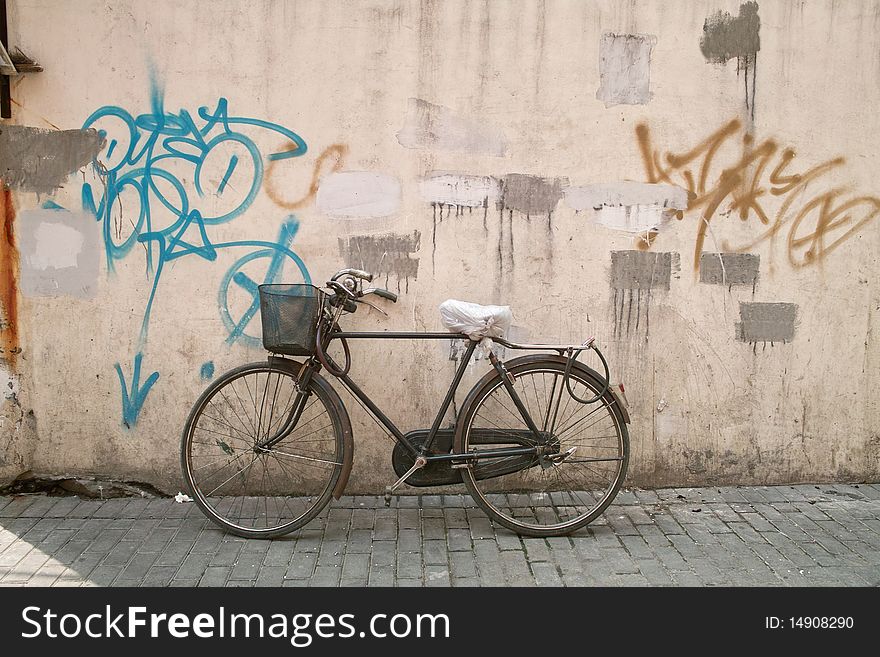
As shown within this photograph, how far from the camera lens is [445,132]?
16.4 feet

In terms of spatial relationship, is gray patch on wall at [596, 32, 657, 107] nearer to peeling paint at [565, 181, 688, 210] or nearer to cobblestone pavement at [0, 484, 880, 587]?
peeling paint at [565, 181, 688, 210]

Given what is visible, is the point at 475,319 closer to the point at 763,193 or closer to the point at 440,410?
the point at 440,410

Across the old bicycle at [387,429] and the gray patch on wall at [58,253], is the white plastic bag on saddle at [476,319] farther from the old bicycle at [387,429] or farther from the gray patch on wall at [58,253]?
the gray patch on wall at [58,253]

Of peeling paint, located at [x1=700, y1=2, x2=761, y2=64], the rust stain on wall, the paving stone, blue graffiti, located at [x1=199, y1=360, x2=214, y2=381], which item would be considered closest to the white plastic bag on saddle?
the paving stone

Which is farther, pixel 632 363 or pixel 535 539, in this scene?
pixel 632 363

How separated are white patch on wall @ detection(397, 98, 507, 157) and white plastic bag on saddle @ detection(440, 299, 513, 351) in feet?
3.26

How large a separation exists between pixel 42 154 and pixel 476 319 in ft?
8.81

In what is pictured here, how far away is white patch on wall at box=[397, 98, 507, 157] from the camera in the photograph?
498cm

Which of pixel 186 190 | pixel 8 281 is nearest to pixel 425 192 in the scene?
pixel 186 190

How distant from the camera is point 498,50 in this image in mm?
4961

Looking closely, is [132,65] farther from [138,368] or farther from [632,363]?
[632,363]
